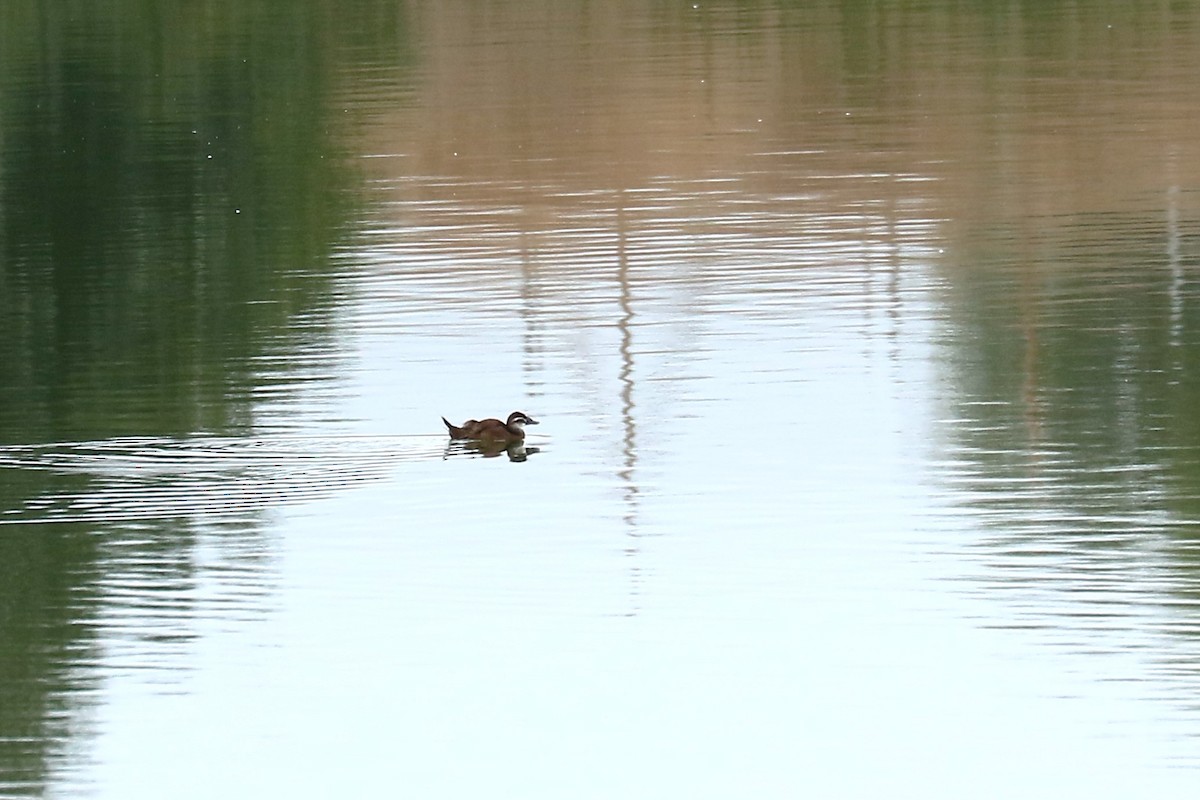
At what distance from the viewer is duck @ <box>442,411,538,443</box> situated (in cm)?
1573

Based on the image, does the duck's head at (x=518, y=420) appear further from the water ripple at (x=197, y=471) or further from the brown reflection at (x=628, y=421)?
the brown reflection at (x=628, y=421)

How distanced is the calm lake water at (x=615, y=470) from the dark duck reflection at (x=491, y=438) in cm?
9

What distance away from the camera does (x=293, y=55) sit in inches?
2103

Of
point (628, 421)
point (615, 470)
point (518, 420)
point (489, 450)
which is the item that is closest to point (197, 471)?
point (489, 450)

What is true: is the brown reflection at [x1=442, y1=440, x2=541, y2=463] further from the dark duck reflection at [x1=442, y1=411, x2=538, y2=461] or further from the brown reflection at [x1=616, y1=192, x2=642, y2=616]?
the brown reflection at [x1=616, y1=192, x2=642, y2=616]

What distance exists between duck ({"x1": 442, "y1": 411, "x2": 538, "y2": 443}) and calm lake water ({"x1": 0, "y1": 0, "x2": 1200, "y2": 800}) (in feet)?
0.45

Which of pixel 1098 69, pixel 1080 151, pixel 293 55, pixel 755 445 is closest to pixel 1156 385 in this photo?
pixel 755 445

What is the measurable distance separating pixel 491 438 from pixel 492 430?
0.19ft

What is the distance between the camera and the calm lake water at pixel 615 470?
10.6 meters

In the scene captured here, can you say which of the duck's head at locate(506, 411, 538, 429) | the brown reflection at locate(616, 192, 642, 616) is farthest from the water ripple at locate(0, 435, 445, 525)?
the brown reflection at locate(616, 192, 642, 616)

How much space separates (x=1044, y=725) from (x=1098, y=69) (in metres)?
33.6

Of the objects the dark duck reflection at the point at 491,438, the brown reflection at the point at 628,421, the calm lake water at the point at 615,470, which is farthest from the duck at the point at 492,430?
the brown reflection at the point at 628,421

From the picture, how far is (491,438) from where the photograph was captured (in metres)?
15.8

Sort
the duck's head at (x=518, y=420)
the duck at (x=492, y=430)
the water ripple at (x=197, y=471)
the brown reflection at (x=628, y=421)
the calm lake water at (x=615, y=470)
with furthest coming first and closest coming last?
1. the duck's head at (x=518, y=420)
2. the duck at (x=492, y=430)
3. the water ripple at (x=197, y=471)
4. the brown reflection at (x=628, y=421)
5. the calm lake water at (x=615, y=470)
